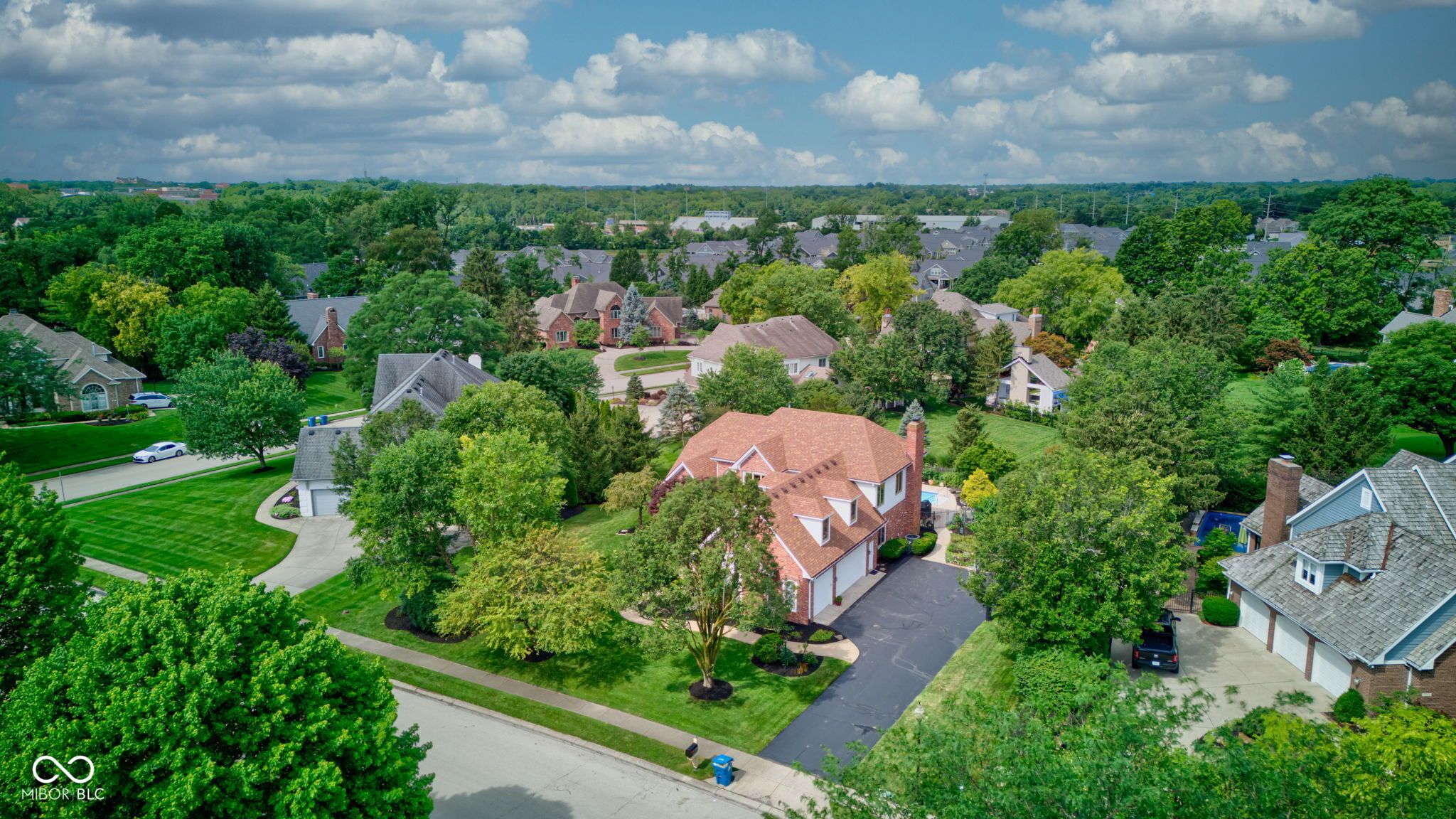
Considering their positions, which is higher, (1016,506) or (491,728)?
(1016,506)

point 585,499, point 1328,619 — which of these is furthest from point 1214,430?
point 585,499

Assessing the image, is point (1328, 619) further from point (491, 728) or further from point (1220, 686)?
point (491, 728)

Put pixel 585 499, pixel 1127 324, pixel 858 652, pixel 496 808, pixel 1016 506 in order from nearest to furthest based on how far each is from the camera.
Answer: pixel 496 808 < pixel 1016 506 < pixel 858 652 < pixel 585 499 < pixel 1127 324

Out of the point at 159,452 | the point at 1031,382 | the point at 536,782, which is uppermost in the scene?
the point at 1031,382

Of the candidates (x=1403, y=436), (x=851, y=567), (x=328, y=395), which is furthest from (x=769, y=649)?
(x=328, y=395)

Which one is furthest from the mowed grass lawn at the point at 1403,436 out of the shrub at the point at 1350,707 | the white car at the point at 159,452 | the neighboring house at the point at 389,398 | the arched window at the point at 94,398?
the arched window at the point at 94,398

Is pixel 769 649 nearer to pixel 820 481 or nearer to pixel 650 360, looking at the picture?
pixel 820 481
